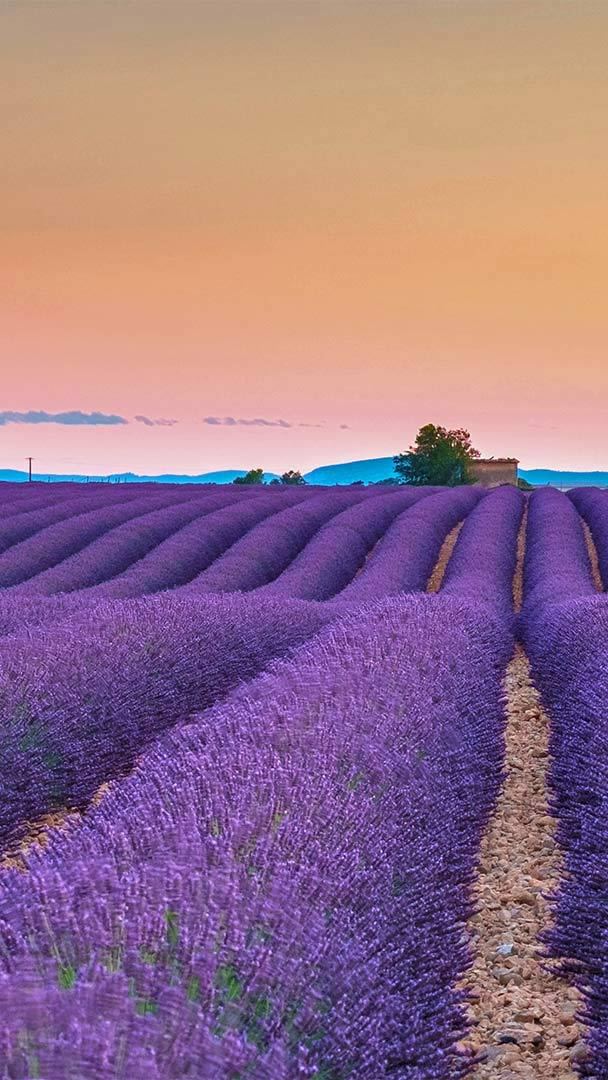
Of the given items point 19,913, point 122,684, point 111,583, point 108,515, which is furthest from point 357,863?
point 108,515

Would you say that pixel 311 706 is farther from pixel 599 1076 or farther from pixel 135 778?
pixel 599 1076

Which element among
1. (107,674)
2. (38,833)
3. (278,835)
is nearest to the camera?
(278,835)

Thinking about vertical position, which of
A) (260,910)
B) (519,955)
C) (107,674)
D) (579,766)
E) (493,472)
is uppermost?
(493,472)

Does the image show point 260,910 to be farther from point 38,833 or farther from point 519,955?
point 38,833

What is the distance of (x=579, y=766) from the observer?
5918 mm

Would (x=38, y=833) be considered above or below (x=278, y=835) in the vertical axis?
below

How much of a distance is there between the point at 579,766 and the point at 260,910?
366cm

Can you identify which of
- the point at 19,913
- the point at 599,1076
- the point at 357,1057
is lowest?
the point at 599,1076

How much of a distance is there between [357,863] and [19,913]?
0.94 metres

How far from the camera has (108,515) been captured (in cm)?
2083

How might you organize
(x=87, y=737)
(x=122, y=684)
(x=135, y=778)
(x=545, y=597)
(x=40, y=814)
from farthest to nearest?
1. (x=545, y=597)
2. (x=122, y=684)
3. (x=87, y=737)
4. (x=40, y=814)
5. (x=135, y=778)

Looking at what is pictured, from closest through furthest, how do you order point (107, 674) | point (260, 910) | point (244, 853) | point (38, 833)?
point (260, 910)
point (244, 853)
point (38, 833)
point (107, 674)

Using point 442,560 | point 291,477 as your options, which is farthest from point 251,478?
point 442,560

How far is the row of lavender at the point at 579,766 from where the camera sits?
3.83m
